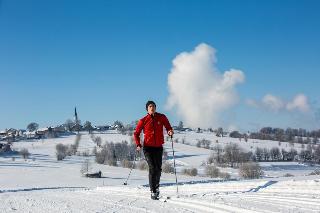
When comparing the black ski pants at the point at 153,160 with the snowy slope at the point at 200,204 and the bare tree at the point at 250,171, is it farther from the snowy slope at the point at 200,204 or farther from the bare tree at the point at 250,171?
the bare tree at the point at 250,171

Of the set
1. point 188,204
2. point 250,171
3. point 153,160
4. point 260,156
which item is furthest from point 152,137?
point 260,156

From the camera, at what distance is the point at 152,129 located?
1082 centimetres

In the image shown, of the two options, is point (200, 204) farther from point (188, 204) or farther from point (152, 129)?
point (152, 129)

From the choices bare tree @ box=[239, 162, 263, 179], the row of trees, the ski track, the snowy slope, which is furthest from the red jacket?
the row of trees

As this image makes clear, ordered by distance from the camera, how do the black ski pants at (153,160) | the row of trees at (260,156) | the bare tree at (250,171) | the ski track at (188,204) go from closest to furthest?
the ski track at (188,204) → the black ski pants at (153,160) → the bare tree at (250,171) → the row of trees at (260,156)

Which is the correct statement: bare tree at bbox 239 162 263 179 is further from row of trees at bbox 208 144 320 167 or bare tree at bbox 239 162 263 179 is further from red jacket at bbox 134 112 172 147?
red jacket at bbox 134 112 172 147

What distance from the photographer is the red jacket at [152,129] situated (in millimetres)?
10758

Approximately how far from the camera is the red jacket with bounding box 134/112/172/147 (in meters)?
10.8

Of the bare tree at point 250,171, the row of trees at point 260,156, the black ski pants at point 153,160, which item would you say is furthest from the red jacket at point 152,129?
the row of trees at point 260,156

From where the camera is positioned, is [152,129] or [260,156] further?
[260,156]

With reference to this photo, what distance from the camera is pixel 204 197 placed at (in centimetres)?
948

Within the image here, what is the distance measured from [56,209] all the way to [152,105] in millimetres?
3500

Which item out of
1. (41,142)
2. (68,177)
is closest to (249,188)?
(68,177)

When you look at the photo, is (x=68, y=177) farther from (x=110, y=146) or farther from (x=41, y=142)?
(x=41, y=142)
